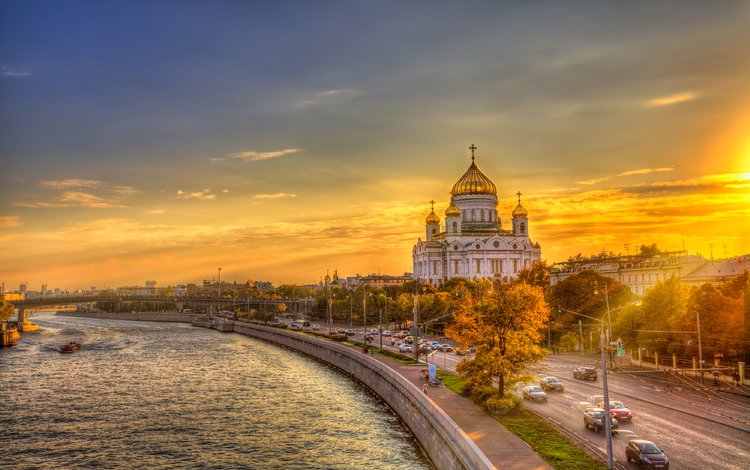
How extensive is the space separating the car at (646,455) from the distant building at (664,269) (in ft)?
165

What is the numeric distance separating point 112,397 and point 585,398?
46.4 meters

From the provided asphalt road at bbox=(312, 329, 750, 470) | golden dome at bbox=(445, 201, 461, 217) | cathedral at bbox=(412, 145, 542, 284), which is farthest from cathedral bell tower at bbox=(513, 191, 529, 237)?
asphalt road at bbox=(312, 329, 750, 470)

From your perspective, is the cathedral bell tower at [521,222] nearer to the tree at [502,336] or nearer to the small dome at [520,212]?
the small dome at [520,212]

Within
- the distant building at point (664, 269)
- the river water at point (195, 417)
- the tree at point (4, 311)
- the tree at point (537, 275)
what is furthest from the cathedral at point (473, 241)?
the tree at point (4, 311)

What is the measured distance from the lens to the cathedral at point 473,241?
573 ft

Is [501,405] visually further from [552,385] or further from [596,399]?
[552,385]

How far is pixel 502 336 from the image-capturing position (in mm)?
46875

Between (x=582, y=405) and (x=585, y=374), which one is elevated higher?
(x=585, y=374)

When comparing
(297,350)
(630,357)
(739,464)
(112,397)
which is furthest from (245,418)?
(297,350)

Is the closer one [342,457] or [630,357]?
[342,457]

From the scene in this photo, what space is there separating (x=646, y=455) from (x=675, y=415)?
1315cm

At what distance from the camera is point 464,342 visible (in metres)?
49.0

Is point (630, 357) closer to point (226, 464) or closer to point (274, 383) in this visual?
point (274, 383)

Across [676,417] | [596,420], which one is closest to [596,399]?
[676,417]
